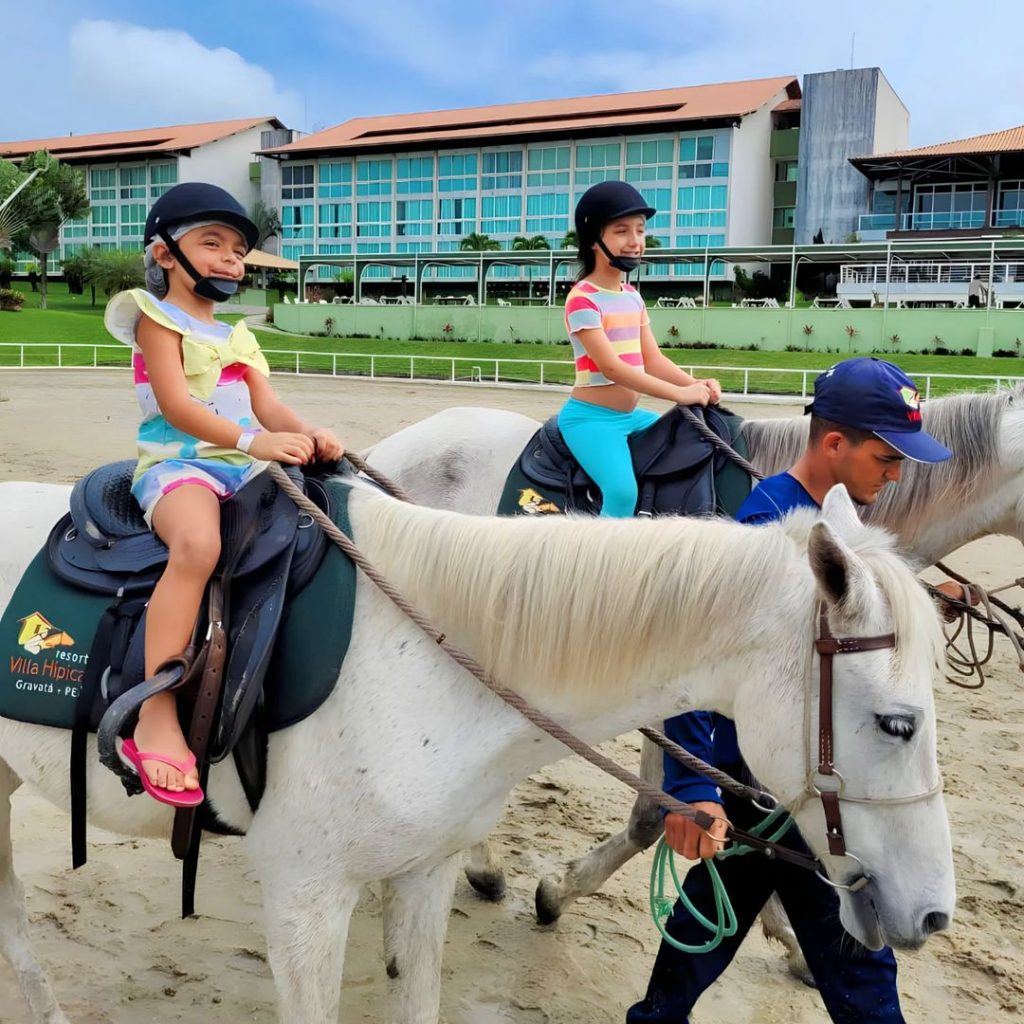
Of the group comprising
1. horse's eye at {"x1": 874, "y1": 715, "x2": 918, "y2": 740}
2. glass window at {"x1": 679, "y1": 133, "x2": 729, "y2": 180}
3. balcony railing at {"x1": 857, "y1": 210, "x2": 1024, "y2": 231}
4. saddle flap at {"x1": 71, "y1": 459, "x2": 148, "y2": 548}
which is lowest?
horse's eye at {"x1": 874, "y1": 715, "x2": 918, "y2": 740}

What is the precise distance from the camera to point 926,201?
5094cm

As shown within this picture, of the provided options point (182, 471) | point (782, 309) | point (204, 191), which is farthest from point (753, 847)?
point (782, 309)

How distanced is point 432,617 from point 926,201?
5604 cm

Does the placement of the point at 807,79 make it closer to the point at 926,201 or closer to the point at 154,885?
the point at 926,201

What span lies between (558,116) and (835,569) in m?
66.8

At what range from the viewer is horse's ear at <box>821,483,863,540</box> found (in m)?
1.97

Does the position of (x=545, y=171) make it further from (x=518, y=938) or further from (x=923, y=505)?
(x=518, y=938)

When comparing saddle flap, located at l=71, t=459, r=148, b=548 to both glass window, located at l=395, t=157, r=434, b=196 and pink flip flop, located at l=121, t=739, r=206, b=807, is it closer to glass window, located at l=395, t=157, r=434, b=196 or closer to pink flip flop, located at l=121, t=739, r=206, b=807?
pink flip flop, located at l=121, t=739, r=206, b=807

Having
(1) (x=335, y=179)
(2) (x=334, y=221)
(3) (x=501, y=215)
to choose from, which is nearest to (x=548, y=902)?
(3) (x=501, y=215)

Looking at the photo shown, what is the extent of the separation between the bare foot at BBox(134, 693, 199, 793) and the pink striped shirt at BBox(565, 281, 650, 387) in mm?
2336

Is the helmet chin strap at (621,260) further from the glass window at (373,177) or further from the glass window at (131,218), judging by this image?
the glass window at (131,218)

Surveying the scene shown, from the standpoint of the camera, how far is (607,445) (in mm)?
3979

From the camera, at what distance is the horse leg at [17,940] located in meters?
2.76

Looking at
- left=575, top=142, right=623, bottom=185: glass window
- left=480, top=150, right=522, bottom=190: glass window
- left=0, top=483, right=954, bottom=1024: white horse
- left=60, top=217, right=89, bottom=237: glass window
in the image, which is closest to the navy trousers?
left=0, top=483, right=954, bottom=1024: white horse
